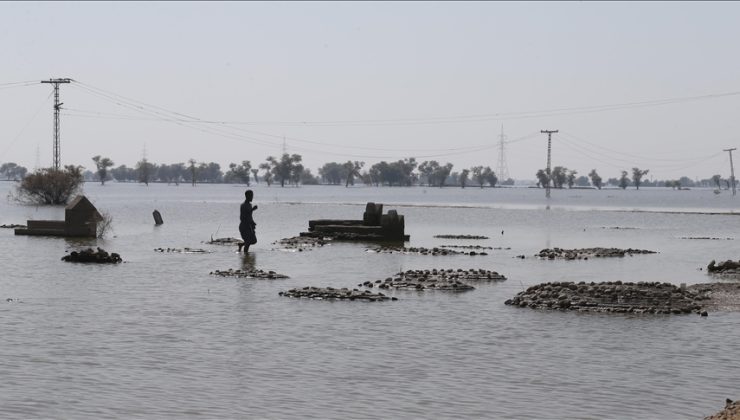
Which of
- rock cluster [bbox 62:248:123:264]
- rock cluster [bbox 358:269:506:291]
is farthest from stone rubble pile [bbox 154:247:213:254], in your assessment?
rock cluster [bbox 358:269:506:291]

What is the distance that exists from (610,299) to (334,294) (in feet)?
21.4

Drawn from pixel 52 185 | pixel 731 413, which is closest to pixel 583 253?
pixel 731 413

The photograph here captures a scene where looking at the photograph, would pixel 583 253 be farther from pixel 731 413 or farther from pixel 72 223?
pixel 731 413

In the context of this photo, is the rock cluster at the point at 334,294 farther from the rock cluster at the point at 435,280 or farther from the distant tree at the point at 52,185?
the distant tree at the point at 52,185

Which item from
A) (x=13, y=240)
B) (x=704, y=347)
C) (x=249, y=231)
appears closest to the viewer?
(x=704, y=347)

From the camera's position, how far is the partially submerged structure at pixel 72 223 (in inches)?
1866

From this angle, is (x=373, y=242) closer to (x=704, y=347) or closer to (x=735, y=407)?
(x=704, y=347)

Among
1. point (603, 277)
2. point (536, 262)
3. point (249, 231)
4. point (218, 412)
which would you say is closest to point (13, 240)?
→ point (249, 231)

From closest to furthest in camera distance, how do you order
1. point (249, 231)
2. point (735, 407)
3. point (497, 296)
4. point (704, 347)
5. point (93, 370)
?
point (735, 407) < point (93, 370) < point (704, 347) < point (497, 296) < point (249, 231)

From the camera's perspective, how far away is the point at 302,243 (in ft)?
152

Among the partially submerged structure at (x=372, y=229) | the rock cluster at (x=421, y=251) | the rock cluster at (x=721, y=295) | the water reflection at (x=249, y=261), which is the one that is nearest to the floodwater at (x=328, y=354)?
the rock cluster at (x=721, y=295)

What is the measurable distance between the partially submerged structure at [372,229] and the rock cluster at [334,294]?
24834 mm

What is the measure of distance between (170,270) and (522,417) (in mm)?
20816

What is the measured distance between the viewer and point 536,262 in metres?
37.6
